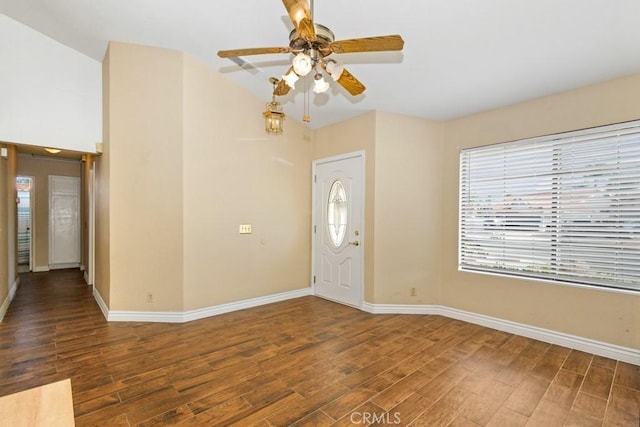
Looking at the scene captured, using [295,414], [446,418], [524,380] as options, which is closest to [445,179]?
[524,380]

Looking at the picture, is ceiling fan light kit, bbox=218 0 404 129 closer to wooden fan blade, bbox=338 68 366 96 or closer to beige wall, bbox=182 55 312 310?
wooden fan blade, bbox=338 68 366 96

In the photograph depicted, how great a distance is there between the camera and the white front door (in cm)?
457

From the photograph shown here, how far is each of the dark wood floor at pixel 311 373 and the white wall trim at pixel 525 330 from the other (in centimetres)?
11

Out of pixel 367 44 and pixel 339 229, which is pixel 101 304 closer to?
pixel 339 229

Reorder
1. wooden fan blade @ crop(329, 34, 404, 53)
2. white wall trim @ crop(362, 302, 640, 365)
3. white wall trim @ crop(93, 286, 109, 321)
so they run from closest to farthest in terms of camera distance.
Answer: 1. wooden fan blade @ crop(329, 34, 404, 53)
2. white wall trim @ crop(362, 302, 640, 365)
3. white wall trim @ crop(93, 286, 109, 321)

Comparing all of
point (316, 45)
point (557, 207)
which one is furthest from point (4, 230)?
point (557, 207)

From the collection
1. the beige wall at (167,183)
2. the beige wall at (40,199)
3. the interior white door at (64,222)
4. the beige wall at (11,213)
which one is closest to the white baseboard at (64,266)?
the interior white door at (64,222)

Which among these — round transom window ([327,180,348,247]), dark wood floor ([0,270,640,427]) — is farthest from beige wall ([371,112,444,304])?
round transom window ([327,180,348,247])

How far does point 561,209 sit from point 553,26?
6.10 feet

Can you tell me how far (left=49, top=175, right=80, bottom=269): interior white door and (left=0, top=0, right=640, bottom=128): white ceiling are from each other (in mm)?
4372

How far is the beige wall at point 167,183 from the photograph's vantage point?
3.85 meters

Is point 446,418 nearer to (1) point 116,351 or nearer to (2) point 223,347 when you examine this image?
(2) point 223,347

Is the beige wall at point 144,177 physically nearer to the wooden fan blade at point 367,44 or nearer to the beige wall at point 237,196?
the beige wall at point 237,196

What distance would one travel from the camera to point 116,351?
9.93ft
